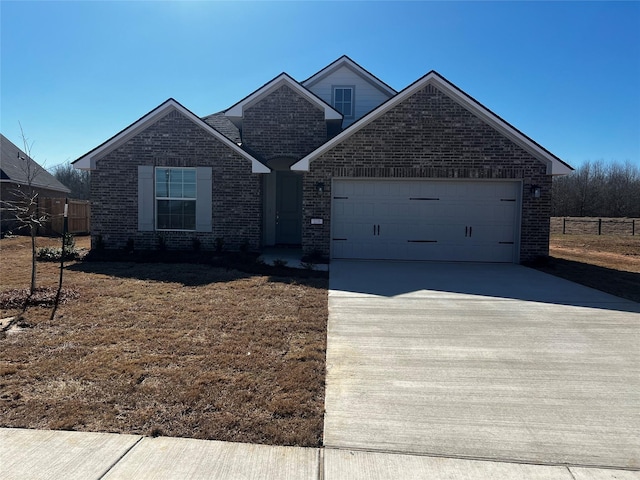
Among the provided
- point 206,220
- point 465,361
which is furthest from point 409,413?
point 206,220

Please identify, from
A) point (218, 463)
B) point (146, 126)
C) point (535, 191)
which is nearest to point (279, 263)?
point (146, 126)

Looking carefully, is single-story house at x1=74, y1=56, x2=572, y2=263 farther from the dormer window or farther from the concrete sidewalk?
the concrete sidewalk

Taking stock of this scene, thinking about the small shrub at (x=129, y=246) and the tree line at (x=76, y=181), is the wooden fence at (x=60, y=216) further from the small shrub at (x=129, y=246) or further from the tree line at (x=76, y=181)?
the tree line at (x=76, y=181)

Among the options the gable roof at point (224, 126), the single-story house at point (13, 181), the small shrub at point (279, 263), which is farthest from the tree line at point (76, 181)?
the small shrub at point (279, 263)

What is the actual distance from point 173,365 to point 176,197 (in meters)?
9.40

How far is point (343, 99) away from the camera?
16.7 meters

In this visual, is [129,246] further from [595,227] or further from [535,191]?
[595,227]

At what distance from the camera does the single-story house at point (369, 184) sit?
11.6 m

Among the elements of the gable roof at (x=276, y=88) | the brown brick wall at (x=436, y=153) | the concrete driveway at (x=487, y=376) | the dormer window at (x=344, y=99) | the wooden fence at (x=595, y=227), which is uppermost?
the dormer window at (x=344, y=99)

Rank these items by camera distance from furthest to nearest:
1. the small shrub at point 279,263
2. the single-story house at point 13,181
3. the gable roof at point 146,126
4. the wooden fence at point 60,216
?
the wooden fence at point 60,216, the single-story house at point 13,181, the gable roof at point 146,126, the small shrub at point 279,263

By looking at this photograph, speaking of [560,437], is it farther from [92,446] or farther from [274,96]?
[274,96]

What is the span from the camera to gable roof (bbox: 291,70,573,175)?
1141 centimetres

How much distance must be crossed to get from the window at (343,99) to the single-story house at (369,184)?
16.4ft

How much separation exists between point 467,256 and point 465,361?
8.06 metres
